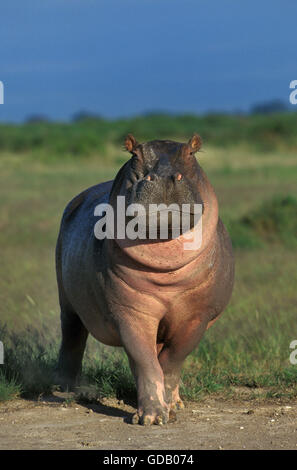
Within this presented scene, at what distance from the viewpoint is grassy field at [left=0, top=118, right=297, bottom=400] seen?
6168 millimetres

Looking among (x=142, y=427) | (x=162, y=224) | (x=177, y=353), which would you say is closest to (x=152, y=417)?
(x=142, y=427)

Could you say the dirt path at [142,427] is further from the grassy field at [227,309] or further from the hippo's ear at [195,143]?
the hippo's ear at [195,143]

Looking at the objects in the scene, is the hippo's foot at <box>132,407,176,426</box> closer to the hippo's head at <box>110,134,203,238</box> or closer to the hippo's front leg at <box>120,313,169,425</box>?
the hippo's front leg at <box>120,313,169,425</box>

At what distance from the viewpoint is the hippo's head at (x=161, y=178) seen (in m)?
4.73

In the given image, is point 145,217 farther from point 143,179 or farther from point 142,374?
point 142,374

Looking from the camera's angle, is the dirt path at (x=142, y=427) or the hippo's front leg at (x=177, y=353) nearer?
the dirt path at (x=142, y=427)

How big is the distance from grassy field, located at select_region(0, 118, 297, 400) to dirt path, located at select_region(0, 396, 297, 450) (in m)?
0.26

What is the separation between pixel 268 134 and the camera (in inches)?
1543

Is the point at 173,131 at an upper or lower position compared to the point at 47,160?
upper

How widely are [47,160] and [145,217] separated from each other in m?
24.9

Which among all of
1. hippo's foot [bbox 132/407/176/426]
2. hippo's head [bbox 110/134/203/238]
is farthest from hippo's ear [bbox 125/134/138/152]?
hippo's foot [bbox 132/407/176/426]

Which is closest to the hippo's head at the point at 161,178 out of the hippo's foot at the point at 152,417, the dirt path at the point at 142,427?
the hippo's foot at the point at 152,417
